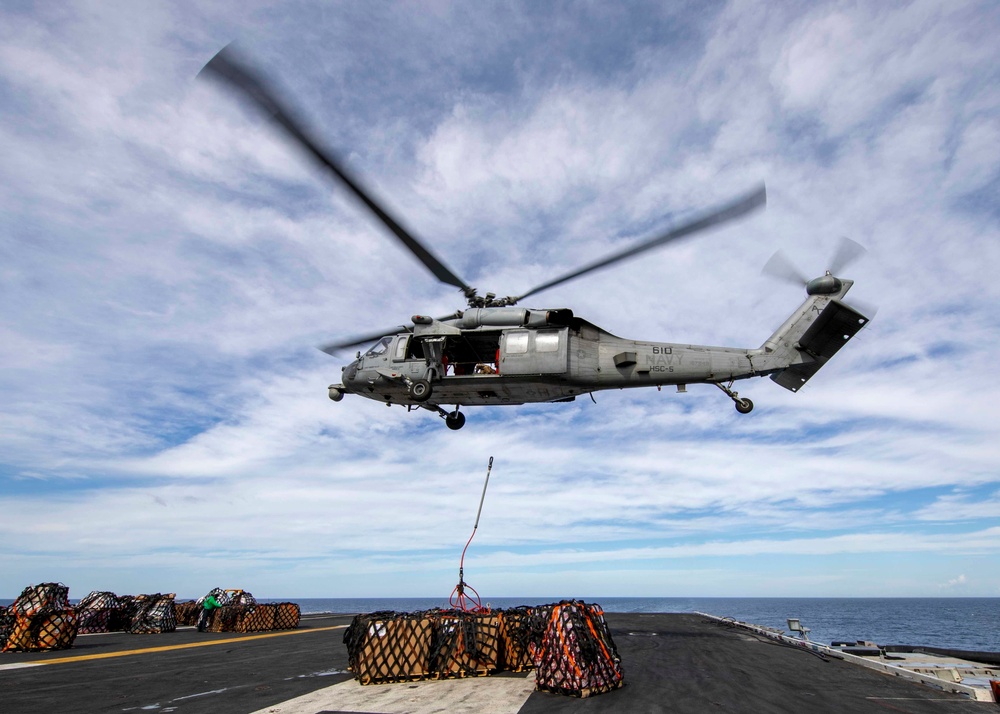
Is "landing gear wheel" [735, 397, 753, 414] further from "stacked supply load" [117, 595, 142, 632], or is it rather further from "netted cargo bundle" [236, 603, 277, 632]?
"stacked supply load" [117, 595, 142, 632]

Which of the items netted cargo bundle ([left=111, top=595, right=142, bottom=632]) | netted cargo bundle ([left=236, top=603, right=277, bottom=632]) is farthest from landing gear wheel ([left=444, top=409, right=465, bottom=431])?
netted cargo bundle ([left=111, top=595, right=142, bottom=632])

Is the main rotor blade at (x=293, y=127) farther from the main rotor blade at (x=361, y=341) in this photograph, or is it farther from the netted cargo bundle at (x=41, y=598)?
the netted cargo bundle at (x=41, y=598)

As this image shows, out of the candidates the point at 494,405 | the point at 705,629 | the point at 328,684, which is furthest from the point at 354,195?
the point at 705,629

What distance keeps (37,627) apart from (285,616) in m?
11.3

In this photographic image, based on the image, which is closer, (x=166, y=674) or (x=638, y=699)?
(x=638, y=699)

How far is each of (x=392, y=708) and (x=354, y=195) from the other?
10.7 metres

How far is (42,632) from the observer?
18672 millimetres

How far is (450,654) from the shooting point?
42.5 ft

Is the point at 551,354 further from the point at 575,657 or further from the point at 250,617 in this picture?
the point at 250,617

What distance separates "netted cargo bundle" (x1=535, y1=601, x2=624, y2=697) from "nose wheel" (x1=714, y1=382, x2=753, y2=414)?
7.77 m

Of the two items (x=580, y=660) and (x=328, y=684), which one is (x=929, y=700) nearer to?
(x=580, y=660)

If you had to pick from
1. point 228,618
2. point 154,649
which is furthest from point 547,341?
point 228,618

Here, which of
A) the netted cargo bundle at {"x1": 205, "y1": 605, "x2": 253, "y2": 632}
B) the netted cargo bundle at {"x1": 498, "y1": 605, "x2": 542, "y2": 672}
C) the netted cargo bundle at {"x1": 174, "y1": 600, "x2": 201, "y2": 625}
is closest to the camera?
the netted cargo bundle at {"x1": 498, "y1": 605, "x2": 542, "y2": 672}

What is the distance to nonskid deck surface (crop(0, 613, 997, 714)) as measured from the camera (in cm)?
1015
